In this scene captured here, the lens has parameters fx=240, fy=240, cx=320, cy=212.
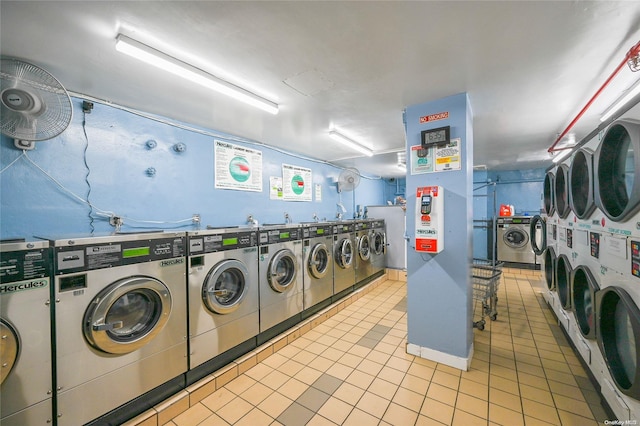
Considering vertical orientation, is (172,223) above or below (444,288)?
above

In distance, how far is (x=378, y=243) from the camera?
564 centimetres

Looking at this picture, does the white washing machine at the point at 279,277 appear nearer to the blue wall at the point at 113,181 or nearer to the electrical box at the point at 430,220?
the blue wall at the point at 113,181

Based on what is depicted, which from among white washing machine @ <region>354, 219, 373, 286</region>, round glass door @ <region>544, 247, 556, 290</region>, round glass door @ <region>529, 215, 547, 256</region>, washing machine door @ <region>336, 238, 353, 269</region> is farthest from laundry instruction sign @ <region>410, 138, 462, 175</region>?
round glass door @ <region>529, 215, 547, 256</region>

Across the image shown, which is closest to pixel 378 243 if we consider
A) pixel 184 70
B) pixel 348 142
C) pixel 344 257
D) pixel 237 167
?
pixel 344 257

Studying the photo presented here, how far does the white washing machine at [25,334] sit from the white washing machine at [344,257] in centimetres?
329

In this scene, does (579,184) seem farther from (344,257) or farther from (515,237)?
(515,237)

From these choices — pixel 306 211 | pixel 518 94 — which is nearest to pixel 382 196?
pixel 306 211

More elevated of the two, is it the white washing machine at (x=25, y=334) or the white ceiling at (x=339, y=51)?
the white ceiling at (x=339, y=51)

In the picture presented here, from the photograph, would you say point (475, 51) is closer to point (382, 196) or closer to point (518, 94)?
point (518, 94)

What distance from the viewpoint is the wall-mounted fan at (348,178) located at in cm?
576

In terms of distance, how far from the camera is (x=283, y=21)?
5.02 feet

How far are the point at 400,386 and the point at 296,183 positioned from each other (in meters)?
3.69

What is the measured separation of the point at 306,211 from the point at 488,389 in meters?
3.89

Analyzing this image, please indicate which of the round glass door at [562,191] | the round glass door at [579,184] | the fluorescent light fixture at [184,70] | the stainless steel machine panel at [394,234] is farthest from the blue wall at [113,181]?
the round glass door at [562,191]
